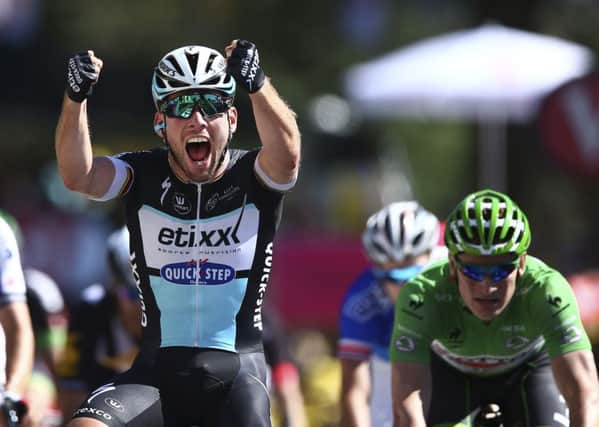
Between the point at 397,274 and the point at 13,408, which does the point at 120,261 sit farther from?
the point at 13,408

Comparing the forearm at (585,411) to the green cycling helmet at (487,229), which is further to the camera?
the green cycling helmet at (487,229)

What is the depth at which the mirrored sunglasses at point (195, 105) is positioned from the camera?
5.83m

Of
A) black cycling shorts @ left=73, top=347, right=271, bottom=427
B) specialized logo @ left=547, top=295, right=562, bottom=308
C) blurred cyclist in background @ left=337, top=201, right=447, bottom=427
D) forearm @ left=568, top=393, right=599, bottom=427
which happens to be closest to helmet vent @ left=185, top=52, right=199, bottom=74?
black cycling shorts @ left=73, top=347, right=271, bottom=427

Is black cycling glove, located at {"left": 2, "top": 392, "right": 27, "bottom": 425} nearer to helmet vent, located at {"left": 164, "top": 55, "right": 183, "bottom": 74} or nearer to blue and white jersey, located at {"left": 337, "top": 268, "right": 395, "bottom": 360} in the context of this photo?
helmet vent, located at {"left": 164, "top": 55, "right": 183, "bottom": 74}

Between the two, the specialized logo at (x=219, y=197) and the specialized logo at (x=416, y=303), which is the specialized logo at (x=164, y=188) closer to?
the specialized logo at (x=219, y=197)

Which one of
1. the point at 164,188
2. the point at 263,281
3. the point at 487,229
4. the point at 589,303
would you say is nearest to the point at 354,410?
the point at 263,281

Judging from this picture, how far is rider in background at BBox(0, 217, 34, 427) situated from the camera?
21.7 ft

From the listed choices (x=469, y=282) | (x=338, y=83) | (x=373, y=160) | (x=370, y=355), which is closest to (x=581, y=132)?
(x=370, y=355)

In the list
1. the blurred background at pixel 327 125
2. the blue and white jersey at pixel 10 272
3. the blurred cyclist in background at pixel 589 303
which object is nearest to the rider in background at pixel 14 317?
the blue and white jersey at pixel 10 272

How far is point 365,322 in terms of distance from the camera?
770cm

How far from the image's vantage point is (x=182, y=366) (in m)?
5.83

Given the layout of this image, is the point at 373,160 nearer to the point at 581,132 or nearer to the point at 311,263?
the point at 311,263

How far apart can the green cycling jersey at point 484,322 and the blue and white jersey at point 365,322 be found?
1062 millimetres

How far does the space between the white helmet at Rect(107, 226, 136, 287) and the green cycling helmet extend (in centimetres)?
263
